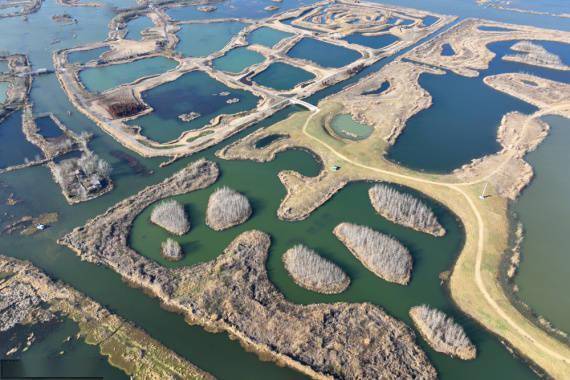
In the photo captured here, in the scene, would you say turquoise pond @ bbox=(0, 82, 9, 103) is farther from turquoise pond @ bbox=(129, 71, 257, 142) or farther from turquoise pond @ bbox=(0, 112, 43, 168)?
turquoise pond @ bbox=(129, 71, 257, 142)

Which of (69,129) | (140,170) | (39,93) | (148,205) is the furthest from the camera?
(39,93)

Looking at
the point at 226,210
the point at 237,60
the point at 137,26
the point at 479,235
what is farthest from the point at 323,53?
the point at 479,235

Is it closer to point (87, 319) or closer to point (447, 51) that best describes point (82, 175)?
point (87, 319)

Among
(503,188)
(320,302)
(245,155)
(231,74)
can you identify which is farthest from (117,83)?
(503,188)

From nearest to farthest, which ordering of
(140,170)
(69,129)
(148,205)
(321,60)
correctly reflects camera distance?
1. (148,205)
2. (140,170)
3. (69,129)
4. (321,60)

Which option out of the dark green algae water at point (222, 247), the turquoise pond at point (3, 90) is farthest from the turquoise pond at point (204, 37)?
the dark green algae water at point (222, 247)

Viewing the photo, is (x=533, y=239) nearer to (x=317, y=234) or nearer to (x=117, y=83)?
(x=317, y=234)

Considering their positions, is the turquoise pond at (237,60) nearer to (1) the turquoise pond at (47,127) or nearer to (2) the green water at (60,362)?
(1) the turquoise pond at (47,127)
